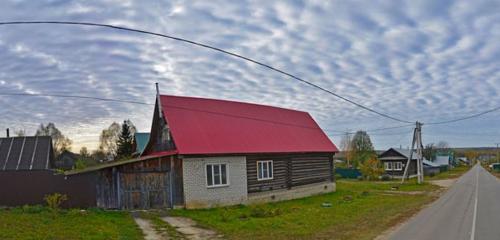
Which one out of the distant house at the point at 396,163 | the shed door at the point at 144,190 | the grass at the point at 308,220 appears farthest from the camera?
the distant house at the point at 396,163

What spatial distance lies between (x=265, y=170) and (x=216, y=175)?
4.43 meters

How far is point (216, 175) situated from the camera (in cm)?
2467

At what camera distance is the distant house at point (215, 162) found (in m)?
22.8

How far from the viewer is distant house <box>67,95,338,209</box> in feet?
74.7

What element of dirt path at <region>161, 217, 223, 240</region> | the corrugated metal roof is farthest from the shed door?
the corrugated metal roof

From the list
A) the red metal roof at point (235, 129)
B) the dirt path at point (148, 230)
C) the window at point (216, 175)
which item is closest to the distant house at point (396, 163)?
the red metal roof at point (235, 129)

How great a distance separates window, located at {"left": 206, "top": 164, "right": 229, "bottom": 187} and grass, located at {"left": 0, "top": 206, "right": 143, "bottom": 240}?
16.7 feet

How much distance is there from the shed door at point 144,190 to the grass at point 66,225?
1.44m

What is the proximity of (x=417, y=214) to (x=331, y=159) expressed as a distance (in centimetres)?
1543

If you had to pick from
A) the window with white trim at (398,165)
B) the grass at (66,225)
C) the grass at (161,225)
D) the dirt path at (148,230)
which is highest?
the window with white trim at (398,165)

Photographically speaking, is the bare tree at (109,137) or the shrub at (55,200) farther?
the bare tree at (109,137)

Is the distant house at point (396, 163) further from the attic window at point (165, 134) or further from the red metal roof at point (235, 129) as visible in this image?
the attic window at point (165, 134)

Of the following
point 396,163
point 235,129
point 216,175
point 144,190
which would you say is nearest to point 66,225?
point 144,190

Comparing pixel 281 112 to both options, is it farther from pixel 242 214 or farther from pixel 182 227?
pixel 182 227
